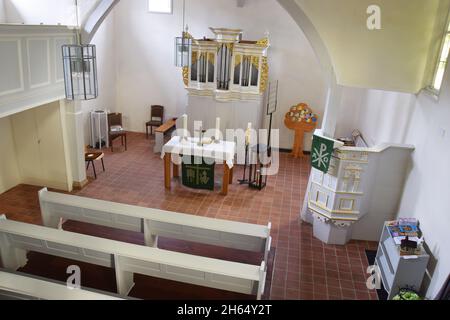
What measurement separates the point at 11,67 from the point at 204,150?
4480 mm

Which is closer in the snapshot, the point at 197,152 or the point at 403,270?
the point at 403,270

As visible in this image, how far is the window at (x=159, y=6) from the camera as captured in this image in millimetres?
12767

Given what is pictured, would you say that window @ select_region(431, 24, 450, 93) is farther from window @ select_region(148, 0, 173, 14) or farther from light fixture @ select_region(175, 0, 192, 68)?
window @ select_region(148, 0, 173, 14)

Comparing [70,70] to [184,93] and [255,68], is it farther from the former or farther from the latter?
[184,93]

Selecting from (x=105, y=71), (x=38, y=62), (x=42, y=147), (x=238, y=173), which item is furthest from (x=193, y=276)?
(x=105, y=71)

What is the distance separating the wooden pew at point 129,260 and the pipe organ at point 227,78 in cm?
663

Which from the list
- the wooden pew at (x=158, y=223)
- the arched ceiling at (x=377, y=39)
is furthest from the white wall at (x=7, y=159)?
the arched ceiling at (x=377, y=39)

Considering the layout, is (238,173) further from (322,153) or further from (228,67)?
(322,153)

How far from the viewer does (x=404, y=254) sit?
5812mm

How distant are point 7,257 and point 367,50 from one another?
23.1 ft

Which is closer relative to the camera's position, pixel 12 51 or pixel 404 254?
pixel 404 254

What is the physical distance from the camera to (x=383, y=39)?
661cm

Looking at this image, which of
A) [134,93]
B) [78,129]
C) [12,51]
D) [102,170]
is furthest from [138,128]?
[12,51]

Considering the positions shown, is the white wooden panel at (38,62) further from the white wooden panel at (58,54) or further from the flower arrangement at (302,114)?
the flower arrangement at (302,114)
